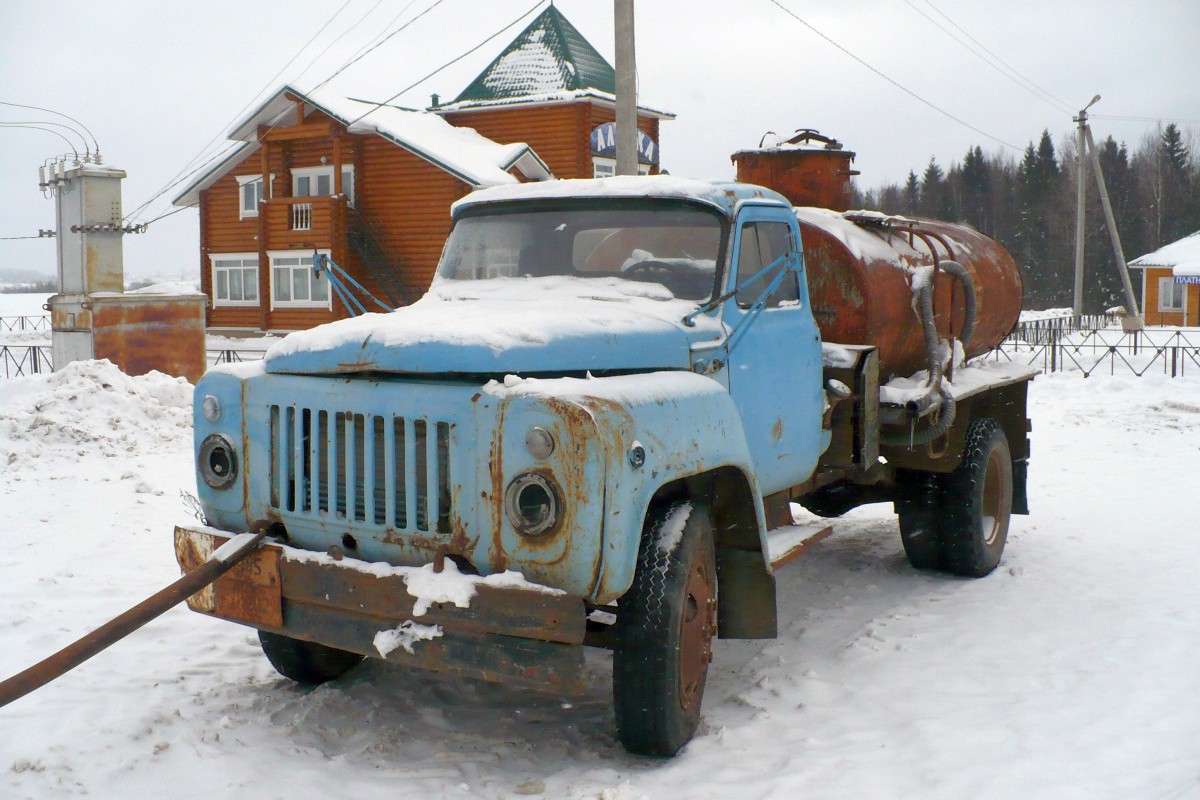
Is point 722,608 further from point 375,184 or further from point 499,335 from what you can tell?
point 375,184

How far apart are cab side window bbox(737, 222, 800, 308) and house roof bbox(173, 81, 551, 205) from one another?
2043 centimetres

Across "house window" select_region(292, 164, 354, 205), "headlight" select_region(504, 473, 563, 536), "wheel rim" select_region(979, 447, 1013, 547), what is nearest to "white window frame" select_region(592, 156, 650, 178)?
"house window" select_region(292, 164, 354, 205)

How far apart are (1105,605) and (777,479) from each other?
2.54m

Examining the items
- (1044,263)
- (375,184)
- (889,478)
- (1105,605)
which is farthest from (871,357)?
(1044,263)

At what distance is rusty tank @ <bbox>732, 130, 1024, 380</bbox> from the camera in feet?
19.5

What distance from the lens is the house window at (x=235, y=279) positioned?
32.5 meters

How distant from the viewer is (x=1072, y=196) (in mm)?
71250

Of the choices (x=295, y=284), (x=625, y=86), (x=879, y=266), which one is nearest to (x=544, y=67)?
(x=295, y=284)

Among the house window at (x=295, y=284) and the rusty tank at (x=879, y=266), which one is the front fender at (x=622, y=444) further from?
the house window at (x=295, y=284)

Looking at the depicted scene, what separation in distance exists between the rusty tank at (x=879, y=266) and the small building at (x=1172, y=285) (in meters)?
38.5

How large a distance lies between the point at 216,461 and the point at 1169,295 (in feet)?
159

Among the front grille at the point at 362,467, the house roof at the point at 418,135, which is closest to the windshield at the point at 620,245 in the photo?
the front grille at the point at 362,467

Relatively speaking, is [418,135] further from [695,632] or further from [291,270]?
[695,632]

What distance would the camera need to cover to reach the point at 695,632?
4242 mm
